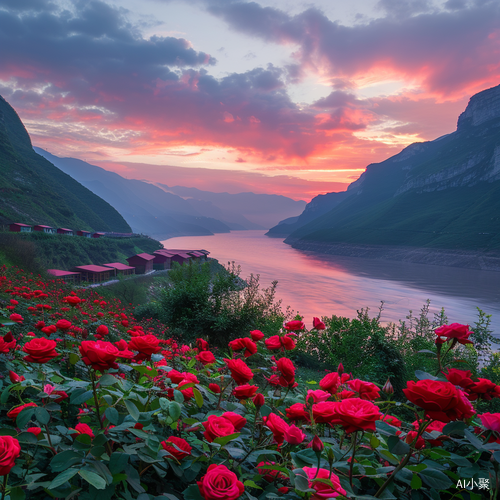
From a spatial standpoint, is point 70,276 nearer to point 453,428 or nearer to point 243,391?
point 243,391

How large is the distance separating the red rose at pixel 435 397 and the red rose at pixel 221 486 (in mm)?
744

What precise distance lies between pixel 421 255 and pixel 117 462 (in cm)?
8654

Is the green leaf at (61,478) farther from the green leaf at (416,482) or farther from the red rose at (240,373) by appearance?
the green leaf at (416,482)

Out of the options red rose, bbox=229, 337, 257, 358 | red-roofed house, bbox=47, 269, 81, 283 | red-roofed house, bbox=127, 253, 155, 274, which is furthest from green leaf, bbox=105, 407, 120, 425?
red-roofed house, bbox=127, 253, 155, 274

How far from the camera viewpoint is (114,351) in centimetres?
145

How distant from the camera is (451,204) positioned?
108125 mm

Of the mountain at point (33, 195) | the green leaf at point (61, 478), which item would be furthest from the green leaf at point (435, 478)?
the mountain at point (33, 195)

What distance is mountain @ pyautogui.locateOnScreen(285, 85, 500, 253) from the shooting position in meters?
82.7

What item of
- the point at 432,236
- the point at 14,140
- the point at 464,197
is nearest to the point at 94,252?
the point at 14,140

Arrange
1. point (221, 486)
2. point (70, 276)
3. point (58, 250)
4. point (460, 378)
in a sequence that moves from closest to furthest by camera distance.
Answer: point (221, 486) < point (460, 378) < point (70, 276) < point (58, 250)

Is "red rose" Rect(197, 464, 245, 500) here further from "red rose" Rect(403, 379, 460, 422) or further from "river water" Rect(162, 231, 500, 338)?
"river water" Rect(162, 231, 500, 338)

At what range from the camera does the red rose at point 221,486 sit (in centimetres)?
107

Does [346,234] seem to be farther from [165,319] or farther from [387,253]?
[165,319]

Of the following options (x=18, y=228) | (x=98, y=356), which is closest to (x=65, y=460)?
(x=98, y=356)
